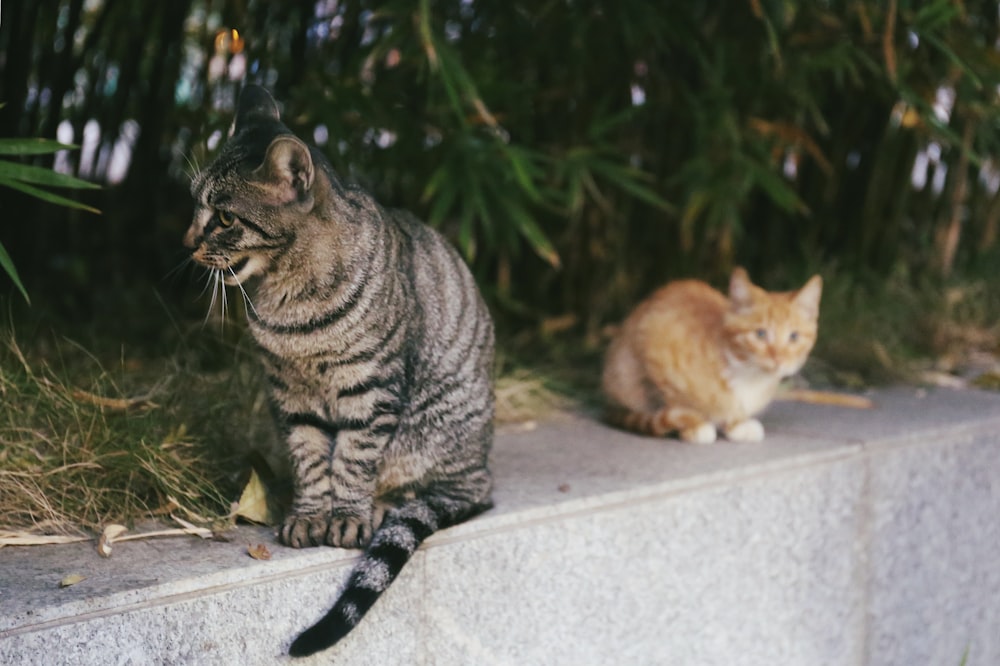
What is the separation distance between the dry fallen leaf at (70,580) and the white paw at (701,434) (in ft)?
5.00

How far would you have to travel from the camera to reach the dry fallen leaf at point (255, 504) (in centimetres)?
177

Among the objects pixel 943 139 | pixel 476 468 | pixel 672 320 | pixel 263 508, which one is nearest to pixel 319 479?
pixel 263 508

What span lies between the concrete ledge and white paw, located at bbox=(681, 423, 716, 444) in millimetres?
45

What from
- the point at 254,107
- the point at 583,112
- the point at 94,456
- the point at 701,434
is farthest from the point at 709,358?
the point at 94,456

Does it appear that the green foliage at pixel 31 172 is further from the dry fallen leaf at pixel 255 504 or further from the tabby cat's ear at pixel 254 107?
the dry fallen leaf at pixel 255 504

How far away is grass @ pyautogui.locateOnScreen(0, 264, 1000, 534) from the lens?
70.0 inches

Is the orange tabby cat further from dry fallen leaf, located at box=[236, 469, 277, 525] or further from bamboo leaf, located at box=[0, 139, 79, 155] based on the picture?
bamboo leaf, located at box=[0, 139, 79, 155]

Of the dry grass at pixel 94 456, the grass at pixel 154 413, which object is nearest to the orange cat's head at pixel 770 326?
the grass at pixel 154 413

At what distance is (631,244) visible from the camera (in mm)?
3891

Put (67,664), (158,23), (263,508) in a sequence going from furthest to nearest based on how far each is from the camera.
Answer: (158,23)
(263,508)
(67,664)

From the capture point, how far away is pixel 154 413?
2053 mm

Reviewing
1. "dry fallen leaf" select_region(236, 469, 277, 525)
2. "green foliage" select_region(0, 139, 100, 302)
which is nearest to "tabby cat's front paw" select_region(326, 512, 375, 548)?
"dry fallen leaf" select_region(236, 469, 277, 525)

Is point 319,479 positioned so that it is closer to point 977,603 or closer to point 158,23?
point 977,603

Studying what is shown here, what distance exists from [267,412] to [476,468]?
620 millimetres
